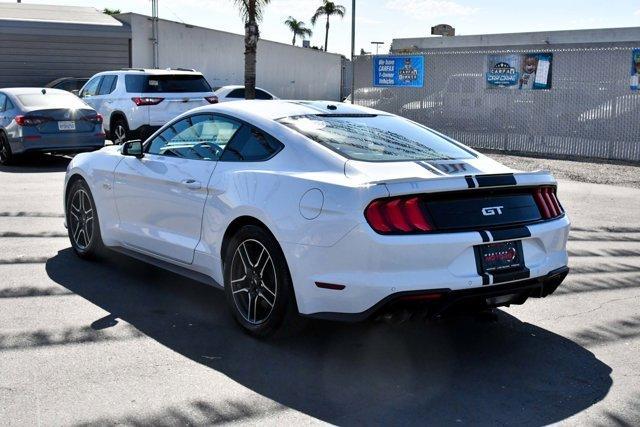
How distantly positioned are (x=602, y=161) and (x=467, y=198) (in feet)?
44.5

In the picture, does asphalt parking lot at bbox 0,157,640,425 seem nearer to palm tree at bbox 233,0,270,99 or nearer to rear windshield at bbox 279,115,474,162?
rear windshield at bbox 279,115,474,162

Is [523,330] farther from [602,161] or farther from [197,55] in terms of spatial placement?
[197,55]

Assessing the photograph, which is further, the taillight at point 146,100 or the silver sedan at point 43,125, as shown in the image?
the taillight at point 146,100

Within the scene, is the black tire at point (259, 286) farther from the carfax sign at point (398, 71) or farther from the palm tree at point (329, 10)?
the palm tree at point (329, 10)

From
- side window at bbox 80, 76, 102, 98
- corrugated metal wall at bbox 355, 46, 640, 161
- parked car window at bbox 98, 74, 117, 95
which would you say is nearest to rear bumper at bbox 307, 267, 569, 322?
corrugated metal wall at bbox 355, 46, 640, 161

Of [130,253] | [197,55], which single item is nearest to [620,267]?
[130,253]

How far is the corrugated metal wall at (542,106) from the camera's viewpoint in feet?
57.3

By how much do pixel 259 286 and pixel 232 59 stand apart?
1175 inches

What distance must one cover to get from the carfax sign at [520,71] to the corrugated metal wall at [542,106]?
16 cm

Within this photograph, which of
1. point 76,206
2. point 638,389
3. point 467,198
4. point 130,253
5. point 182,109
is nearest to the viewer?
point 638,389

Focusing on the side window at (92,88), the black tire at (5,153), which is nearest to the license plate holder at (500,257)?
the black tire at (5,153)

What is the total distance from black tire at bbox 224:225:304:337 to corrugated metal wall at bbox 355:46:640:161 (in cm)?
1400

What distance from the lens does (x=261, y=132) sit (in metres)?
5.55

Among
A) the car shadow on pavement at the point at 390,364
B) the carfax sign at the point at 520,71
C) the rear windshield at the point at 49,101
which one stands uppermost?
the carfax sign at the point at 520,71
